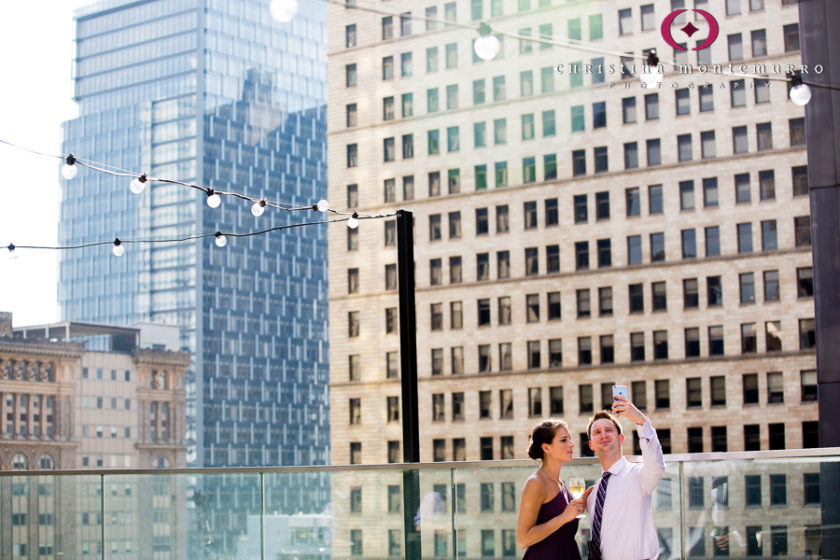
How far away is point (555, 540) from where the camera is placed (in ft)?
19.2

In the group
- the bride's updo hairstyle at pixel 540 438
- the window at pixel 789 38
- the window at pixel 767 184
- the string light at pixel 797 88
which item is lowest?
the bride's updo hairstyle at pixel 540 438

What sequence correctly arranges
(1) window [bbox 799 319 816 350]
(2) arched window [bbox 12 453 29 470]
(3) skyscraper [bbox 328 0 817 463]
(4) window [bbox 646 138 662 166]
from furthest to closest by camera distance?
(2) arched window [bbox 12 453 29 470], (4) window [bbox 646 138 662 166], (3) skyscraper [bbox 328 0 817 463], (1) window [bbox 799 319 816 350]

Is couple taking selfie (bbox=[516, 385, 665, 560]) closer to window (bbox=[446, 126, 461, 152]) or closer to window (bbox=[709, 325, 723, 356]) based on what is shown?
window (bbox=[709, 325, 723, 356])

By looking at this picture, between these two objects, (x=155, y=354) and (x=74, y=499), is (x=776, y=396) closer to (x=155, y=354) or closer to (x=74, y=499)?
(x=74, y=499)

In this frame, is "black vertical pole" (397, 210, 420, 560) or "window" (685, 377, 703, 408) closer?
"black vertical pole" (397, 210, 420, 560)

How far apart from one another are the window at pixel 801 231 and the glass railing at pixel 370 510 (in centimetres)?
6178

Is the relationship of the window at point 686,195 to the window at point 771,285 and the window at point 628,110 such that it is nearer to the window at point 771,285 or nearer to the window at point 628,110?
the window at point 628,110

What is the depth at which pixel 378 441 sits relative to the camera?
80562mm

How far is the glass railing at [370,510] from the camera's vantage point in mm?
8219

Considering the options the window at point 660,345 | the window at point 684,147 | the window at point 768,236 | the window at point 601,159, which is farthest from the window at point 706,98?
the window at point 660,345

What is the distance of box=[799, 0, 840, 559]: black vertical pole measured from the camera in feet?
49.6

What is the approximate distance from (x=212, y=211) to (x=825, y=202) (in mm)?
123336

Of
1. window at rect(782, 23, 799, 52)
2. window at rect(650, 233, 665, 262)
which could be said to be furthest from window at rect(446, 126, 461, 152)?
window at rect(782, 23, 799, 52)

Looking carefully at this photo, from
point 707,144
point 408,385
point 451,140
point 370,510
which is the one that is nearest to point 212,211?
point 451,140
